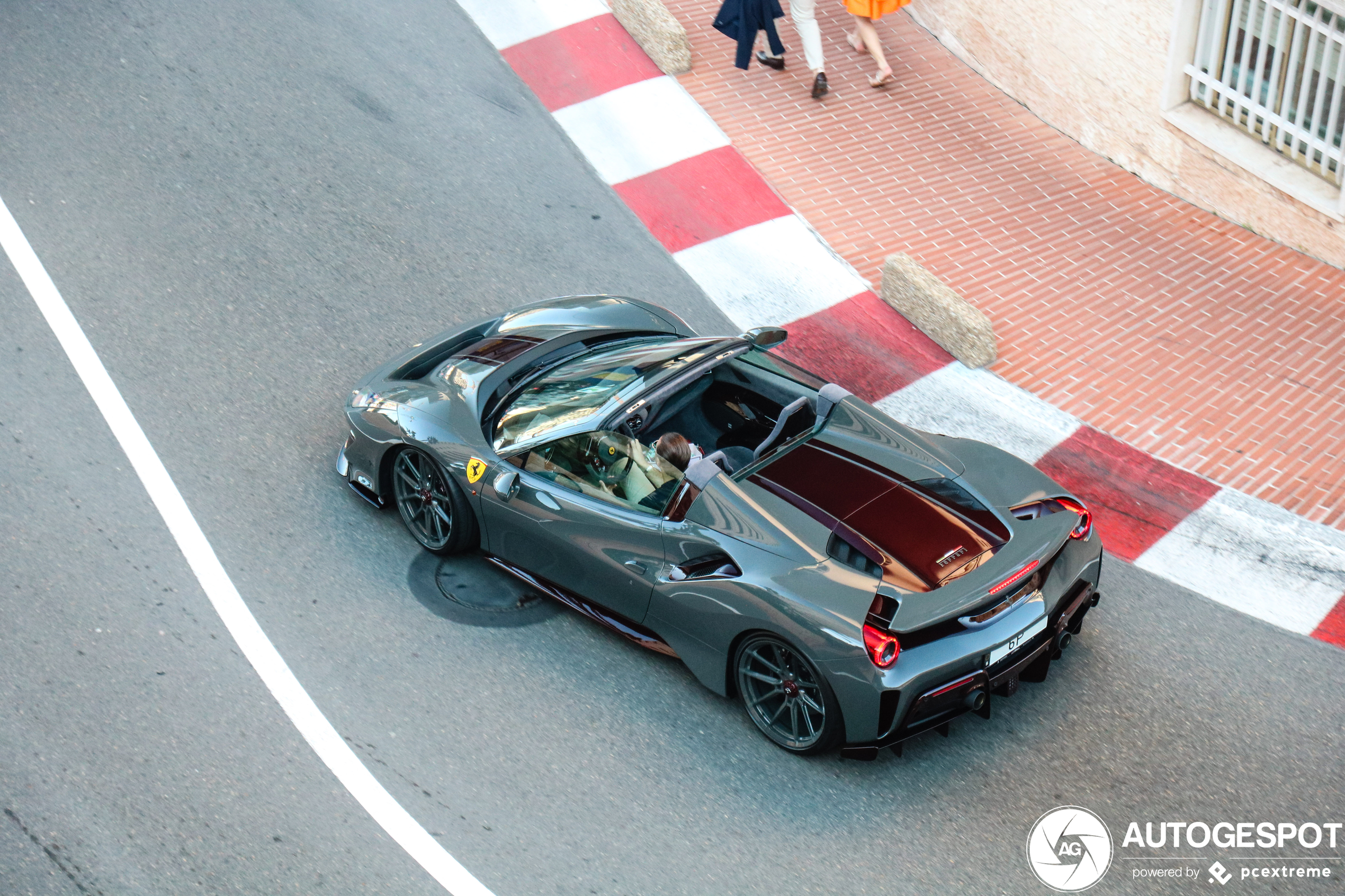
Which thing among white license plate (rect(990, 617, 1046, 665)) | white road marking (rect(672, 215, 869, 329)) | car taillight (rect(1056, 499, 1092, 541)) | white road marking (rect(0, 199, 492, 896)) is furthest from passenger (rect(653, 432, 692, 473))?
white road marking (rect(672, 215, 869, 329))

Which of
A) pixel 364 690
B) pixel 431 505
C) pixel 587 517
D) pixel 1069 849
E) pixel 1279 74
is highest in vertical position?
pixel 1279 74

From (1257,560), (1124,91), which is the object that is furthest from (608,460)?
(1124,91)

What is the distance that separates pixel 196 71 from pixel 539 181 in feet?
11.1

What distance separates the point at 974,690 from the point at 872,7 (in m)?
7.86

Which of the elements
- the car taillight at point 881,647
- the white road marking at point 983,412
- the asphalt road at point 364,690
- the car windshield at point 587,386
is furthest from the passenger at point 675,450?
the white road marking at point 983,412

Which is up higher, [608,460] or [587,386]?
[587,386]

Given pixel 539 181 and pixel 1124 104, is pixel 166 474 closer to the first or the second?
pixel 539 181

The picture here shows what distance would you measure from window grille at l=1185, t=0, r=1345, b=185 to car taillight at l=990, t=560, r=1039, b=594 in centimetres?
536

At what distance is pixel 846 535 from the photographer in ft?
18.0

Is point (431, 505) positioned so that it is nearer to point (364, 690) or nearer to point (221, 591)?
point (364, 690)

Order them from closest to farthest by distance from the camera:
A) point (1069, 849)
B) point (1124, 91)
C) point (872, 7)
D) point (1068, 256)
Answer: point (1069, 849) < point (1068, 256) < point (1124, 91) < point (872, 7)

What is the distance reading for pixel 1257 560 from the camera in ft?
23.0

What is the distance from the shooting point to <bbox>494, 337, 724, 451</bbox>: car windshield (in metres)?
6.09

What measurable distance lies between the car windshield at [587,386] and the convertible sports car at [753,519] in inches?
0.6
